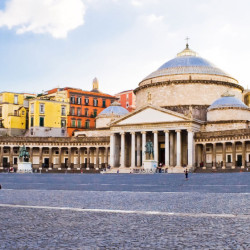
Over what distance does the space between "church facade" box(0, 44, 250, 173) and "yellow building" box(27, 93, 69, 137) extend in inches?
223

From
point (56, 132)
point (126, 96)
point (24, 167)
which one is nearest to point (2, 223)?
point (24, 167)

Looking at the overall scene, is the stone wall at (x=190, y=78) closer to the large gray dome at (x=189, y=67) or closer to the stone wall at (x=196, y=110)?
the large gray dome at (x=189, y=67)

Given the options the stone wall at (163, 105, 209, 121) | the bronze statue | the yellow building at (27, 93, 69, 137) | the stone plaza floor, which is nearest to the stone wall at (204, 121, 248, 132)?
the stone wall at (163, 105, 209, 121)

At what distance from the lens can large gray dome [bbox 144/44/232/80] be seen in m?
84.6

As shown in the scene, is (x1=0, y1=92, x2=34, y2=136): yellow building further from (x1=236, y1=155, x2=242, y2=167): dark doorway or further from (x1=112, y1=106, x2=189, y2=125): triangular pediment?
(x1=236, y1=155, x2=242, y2=167): dark doorway

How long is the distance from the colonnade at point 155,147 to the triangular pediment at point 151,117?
5.85ft

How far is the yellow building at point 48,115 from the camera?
8988 cm

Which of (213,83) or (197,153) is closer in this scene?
(197,153)

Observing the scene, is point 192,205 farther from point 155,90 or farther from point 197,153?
point 155,90

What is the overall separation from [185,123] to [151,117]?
609cm

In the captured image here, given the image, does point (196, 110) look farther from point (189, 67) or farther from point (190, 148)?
point (190, 148)

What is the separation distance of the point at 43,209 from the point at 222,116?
209 feet

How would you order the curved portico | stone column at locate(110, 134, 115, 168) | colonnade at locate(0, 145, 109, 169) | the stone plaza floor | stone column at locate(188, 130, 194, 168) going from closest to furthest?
the stone plaza floor, stone column at locate(188, 130, 194, 168), the curved portico, stone column at locate(110, 134, 115, 168), colonnade at locate(0, 145, 109, 169)

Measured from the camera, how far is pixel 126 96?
113m
